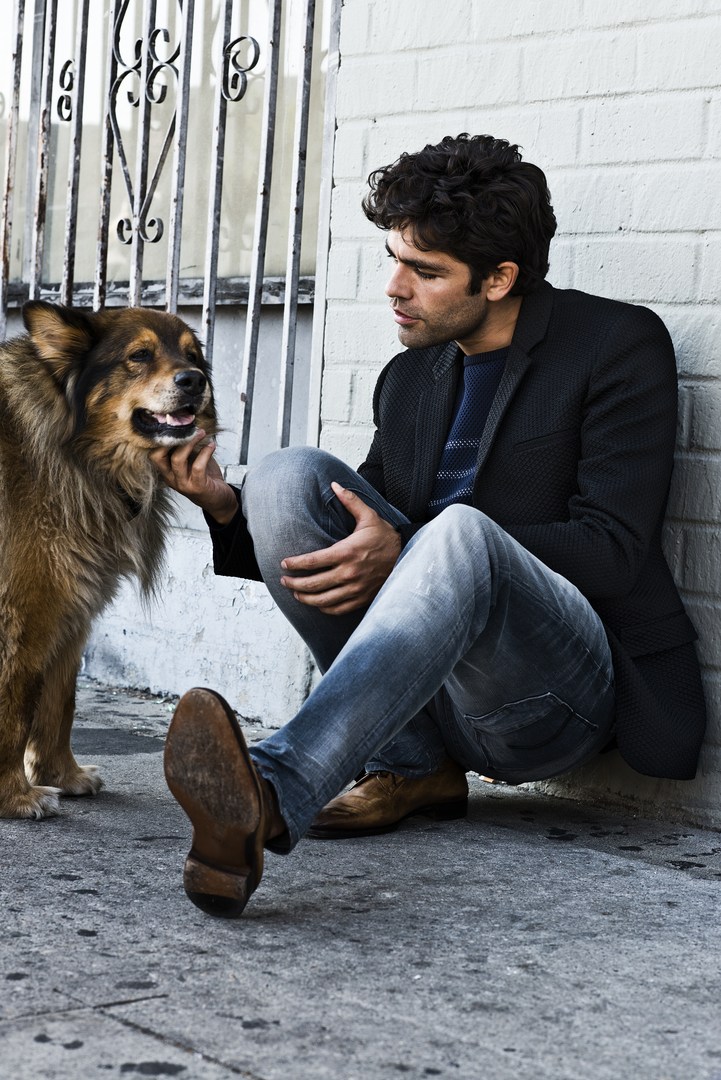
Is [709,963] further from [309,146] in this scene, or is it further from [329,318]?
[309,146]

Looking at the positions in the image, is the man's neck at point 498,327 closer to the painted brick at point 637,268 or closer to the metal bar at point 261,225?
the painted brick at point 637,268

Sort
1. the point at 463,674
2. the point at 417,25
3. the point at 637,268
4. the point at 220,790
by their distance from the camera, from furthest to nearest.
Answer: the point at 417,25, the point at 637,268, the point at 463,674, the point at 220,790

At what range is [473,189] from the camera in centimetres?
281

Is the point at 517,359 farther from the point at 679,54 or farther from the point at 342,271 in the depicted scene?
the point at 342,271

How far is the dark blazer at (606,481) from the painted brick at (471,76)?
646 millimetres

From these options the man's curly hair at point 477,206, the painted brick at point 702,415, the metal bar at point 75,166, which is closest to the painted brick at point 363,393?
the man's curly hair at point 477,206

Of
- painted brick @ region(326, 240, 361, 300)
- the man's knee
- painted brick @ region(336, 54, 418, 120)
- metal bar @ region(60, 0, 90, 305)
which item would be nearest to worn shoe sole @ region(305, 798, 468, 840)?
the man's knee

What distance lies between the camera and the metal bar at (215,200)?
4.03m

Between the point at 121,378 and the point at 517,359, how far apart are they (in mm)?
910

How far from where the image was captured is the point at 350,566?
8.66ft

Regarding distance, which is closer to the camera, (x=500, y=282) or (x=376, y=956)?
(x=376, y=956)

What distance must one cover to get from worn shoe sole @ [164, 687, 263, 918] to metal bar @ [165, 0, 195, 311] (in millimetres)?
2401

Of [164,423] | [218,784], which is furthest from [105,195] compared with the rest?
[218,784]

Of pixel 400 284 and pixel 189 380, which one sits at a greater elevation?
pixel 400 284
